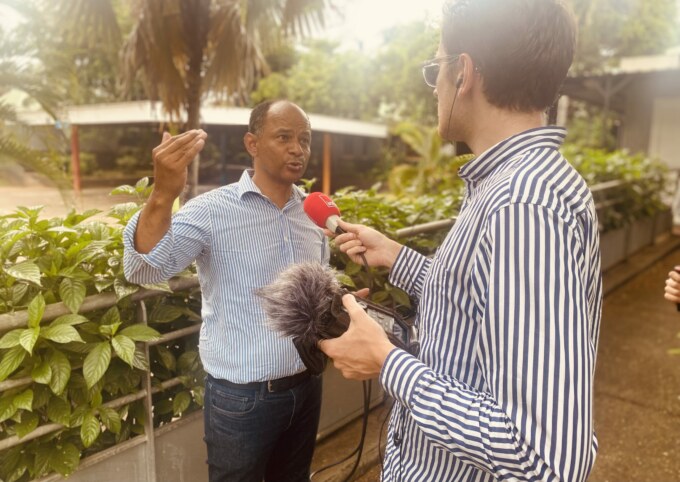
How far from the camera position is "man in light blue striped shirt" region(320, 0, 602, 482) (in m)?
0.87

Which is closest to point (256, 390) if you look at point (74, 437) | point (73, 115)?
point (74, 437)

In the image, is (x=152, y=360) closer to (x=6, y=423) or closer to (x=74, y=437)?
(x=74, y=437)

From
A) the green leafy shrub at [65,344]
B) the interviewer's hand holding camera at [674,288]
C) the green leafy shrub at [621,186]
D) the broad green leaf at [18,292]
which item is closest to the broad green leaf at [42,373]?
the green leafy shrub at [65,344]

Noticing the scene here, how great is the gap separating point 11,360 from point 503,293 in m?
1.57

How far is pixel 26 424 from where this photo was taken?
6.00ft

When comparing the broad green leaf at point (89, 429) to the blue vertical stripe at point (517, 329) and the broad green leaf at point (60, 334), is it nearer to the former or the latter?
the broad green leaf at point (60, 334)

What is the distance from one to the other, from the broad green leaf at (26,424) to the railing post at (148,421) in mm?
404

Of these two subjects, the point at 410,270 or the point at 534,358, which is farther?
the point at 410,270

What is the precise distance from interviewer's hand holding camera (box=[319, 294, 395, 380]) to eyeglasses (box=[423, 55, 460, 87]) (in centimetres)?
50

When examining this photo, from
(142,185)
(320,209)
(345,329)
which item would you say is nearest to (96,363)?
(142,185)

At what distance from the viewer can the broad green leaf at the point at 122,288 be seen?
75.9 inches

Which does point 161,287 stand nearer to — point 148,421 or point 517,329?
point 148,421

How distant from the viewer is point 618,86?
15414mm

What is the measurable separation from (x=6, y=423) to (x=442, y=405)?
1606 millimetres
